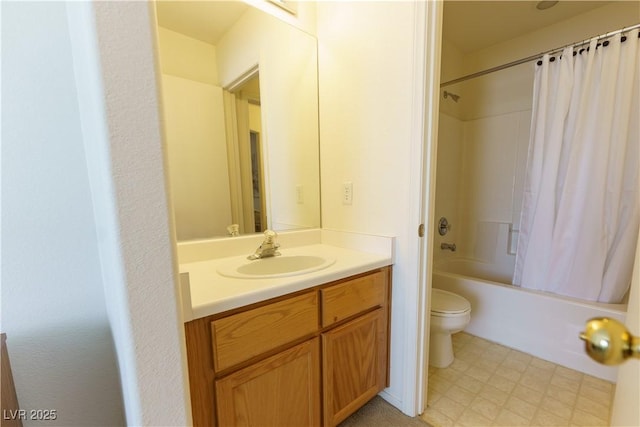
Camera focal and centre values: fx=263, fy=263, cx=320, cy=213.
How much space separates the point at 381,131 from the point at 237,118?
2.44 ft

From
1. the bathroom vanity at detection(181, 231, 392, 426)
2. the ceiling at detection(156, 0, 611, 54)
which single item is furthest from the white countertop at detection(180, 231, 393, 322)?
the ceiling at detection(156, 0, 611, 54)

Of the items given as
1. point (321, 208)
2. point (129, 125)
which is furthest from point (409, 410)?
point (129, 125)

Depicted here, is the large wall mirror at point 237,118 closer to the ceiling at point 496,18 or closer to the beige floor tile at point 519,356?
the ceiling at point 496,18

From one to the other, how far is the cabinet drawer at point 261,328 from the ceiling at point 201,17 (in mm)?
1244

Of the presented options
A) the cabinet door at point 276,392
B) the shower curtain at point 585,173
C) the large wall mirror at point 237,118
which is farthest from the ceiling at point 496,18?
the cabinet door at point 276,392

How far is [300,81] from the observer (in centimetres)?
153

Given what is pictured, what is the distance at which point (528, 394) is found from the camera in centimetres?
139

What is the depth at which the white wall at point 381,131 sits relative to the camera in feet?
3.79

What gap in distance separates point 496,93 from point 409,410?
2571 mm

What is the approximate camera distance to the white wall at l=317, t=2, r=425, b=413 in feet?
3.79

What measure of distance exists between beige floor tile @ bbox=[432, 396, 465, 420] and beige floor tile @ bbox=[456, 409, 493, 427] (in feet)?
0.08

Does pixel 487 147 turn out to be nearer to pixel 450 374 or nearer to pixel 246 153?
pixel 450 374

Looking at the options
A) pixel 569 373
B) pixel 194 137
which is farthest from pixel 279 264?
pixel 569 373

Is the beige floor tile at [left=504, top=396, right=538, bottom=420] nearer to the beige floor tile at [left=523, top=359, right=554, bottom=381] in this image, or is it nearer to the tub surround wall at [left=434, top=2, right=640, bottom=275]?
the beige floor tile at [left=523, top=359, right=554, bottom=381]
